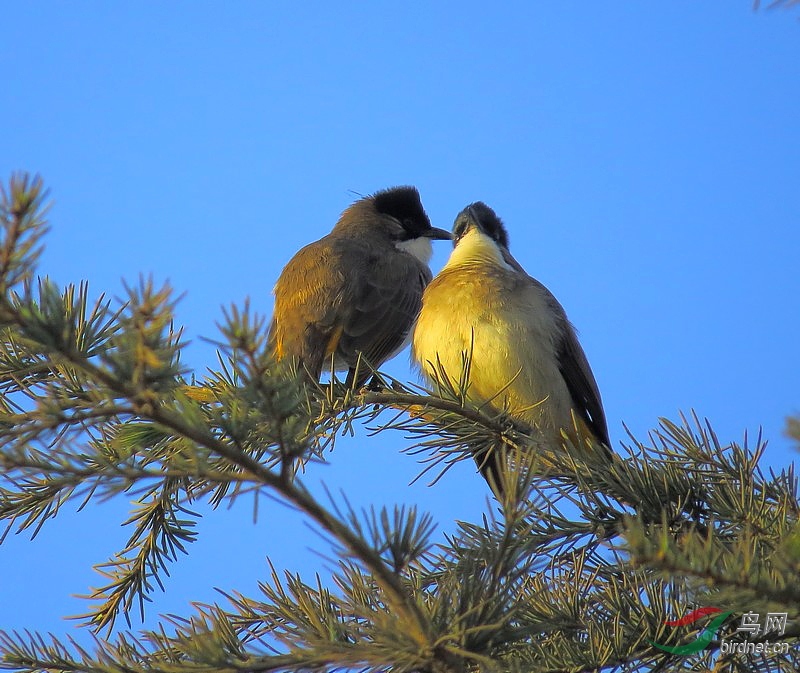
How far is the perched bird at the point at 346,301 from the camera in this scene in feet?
19.0

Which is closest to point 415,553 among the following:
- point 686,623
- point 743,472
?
point 686,623

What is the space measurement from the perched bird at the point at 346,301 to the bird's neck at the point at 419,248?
232 mm

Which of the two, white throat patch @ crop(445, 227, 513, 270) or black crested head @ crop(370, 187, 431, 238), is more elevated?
black crested head @ crop(370, 187, 431, 238)

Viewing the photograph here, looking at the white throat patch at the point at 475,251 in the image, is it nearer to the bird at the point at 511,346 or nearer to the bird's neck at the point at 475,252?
the bird's neck at the point at 475,252

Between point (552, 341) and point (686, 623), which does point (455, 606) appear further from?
point (552, 341)

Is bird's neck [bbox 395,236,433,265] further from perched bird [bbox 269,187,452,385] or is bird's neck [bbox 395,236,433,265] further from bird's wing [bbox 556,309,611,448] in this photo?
bird's wing [bbox 556,309,611,448]

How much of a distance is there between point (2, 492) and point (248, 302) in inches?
72.0

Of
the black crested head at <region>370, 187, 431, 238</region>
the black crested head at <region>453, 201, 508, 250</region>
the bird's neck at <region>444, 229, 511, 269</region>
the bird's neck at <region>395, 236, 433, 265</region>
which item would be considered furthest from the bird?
the black crested head at <region>370, 187, 431, 238</region>

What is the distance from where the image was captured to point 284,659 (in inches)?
64.3

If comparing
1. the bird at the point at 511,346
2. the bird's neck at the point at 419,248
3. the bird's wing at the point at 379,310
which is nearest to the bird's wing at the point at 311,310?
the bird's wing at the point at 379,310

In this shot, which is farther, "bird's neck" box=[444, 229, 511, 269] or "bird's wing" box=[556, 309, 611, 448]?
"bird's neck" box=[444, 229, 511, 269]

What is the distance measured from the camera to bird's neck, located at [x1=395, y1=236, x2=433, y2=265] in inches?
300

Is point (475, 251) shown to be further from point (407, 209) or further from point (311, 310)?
point (407, 209)

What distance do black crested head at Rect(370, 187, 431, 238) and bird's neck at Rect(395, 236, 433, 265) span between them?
60 mm
